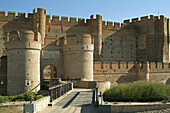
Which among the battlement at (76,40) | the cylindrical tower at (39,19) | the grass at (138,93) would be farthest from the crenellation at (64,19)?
the grass at (138,93)

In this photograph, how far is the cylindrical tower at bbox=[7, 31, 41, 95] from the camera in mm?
16453

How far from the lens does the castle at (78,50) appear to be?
→ 1686cm

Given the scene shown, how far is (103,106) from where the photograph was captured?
8836 mm

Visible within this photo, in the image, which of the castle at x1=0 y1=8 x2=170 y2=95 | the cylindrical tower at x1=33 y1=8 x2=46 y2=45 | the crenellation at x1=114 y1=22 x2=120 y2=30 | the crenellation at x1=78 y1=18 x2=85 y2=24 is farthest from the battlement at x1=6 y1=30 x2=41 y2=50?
the crenellation at x1=114 y1=22 x2=120 y2=30

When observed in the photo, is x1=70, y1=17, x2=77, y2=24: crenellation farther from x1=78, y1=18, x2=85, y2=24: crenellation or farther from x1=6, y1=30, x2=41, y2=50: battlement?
x1=6, y1=30, x2=41, y2=50: battlement

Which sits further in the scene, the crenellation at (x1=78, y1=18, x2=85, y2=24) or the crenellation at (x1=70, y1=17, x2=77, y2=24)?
the crenellation at (x1=78, y1=18, x2=85, y2=24)

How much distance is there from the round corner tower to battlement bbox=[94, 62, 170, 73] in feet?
8.63

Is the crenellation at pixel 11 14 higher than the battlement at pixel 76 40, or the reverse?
the crenellation at pixel 11 14

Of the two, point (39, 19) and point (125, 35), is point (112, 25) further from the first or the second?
point (39, 19)

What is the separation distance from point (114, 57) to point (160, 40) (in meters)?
6.43

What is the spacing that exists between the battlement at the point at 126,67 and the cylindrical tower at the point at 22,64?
7.08 metres

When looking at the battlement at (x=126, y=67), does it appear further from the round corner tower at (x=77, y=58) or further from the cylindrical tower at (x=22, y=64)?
the cylindrical tower at (x=22, y=64)

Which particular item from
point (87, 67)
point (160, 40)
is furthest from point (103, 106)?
point (160, 40)

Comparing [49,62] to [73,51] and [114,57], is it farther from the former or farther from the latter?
[114,57]
